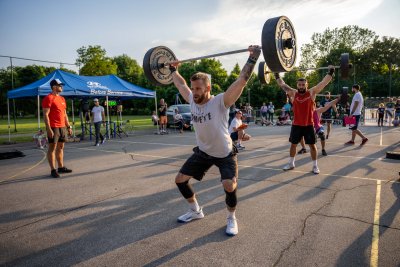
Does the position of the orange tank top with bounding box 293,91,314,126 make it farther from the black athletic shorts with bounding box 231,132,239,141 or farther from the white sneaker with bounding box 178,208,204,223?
the white sneaker with bounding box 178,208,204,223

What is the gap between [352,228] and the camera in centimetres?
299

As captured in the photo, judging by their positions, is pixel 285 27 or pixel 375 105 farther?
pixel 375 105

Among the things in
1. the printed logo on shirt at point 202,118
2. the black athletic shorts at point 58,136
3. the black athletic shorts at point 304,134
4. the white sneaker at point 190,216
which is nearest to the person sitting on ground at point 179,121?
the black athletic shorts at point 58,136

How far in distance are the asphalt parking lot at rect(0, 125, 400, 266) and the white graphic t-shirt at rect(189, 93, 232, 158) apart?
94 cm

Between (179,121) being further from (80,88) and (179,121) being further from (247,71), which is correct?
(247,71)

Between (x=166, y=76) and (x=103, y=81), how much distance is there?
9.76 metres

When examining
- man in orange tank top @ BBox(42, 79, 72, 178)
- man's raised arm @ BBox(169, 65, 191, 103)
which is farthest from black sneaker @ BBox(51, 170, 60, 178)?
man's raised arm @ BBox(169, 65, 191, 103)

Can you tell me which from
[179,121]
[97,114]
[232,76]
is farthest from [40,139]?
[232,76]

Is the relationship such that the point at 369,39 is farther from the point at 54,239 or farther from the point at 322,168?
the point at 54,239

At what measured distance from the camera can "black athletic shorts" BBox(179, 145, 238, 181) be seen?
2949 millimetres

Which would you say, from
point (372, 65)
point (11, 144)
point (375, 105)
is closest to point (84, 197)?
point (11, 144)

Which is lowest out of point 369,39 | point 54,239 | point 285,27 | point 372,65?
point 54,239

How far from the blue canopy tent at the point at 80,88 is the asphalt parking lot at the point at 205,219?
6.25m

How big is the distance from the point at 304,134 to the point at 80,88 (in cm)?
1019
